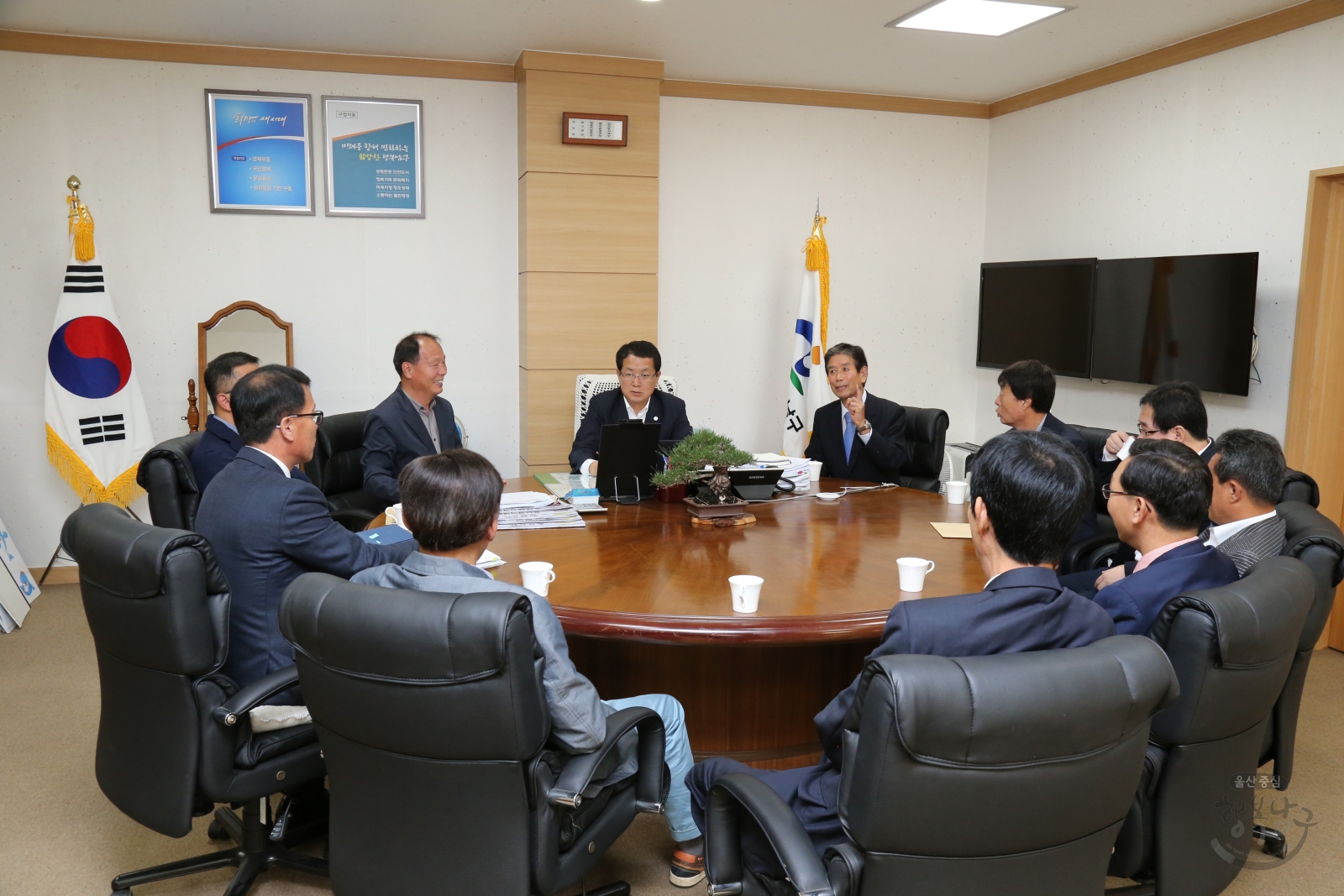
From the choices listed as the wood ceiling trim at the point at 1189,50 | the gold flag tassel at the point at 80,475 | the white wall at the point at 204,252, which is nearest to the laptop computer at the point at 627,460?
the white wall at the point at 204,252

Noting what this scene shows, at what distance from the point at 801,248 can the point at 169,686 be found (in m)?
4.80

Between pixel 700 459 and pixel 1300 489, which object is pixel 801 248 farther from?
pixel 1300 489

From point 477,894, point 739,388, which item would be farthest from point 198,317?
point 477,894

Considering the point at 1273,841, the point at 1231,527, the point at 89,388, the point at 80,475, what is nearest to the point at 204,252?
the point at 89,388

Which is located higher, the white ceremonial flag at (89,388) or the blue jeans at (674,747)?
the white ceremonial flag at (89,388)

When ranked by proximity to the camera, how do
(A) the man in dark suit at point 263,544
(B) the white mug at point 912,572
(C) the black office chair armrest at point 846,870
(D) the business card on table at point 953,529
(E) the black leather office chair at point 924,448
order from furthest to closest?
(E) the black leather office chair at point 924,448, (D) the business card on table at point 953,529, (B) the white mug at point 912,572, (A) the man in dark suit at point 263,544, (C) the black office chair armrest at point 846,870

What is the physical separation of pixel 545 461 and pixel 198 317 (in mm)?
2091

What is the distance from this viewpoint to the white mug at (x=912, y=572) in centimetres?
242

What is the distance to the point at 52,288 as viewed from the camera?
16.7 ft

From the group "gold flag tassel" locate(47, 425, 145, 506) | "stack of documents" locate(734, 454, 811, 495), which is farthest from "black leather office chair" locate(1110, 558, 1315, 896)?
"gold flag tassel" locate(47, 425, 145, 506)

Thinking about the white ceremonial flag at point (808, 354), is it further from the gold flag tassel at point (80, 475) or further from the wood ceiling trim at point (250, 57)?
the gold flag tassel at point (80, 475)

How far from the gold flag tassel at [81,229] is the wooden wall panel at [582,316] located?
2.23 metres

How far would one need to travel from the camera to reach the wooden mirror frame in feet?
17.0

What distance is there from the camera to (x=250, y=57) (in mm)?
5129
